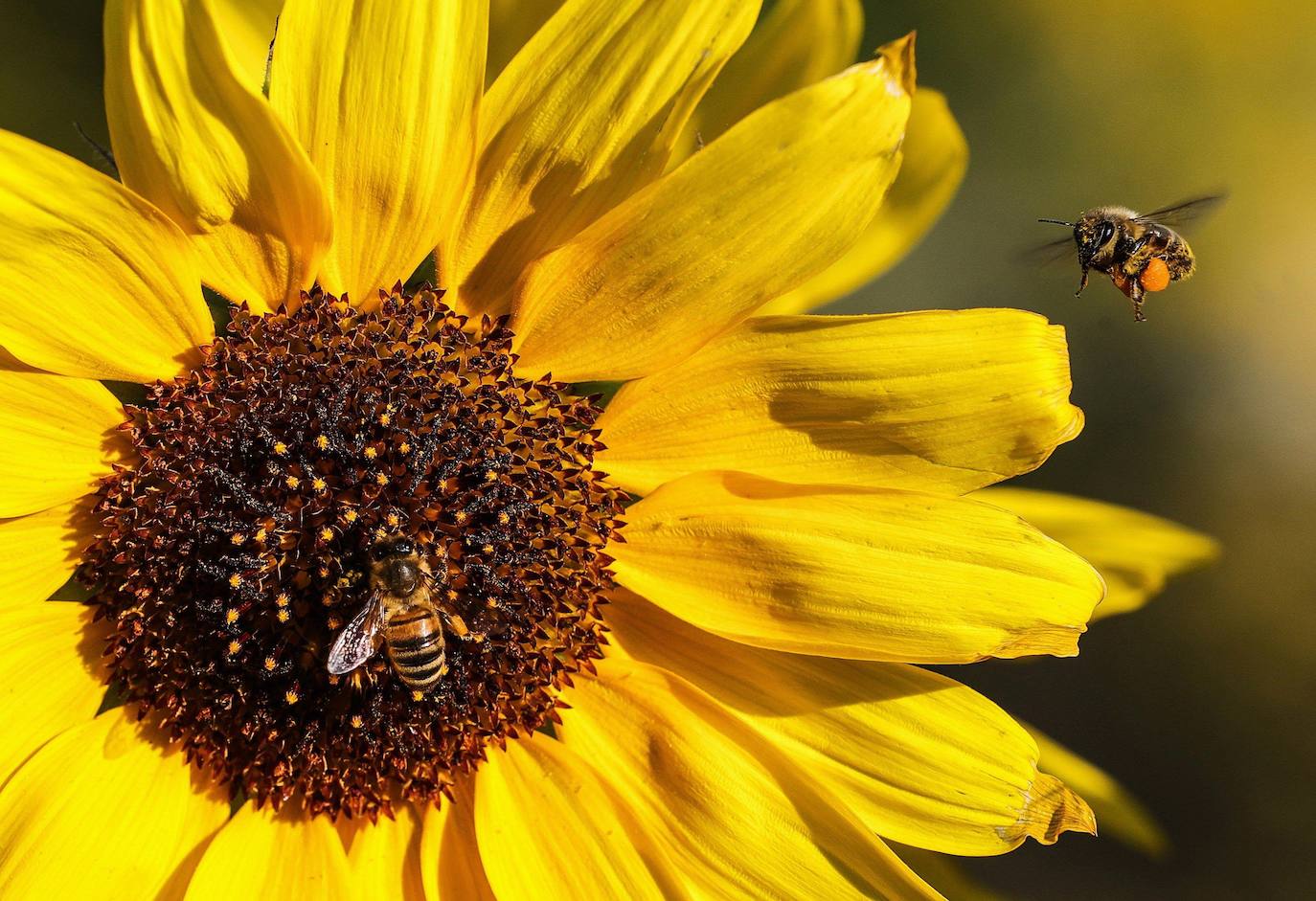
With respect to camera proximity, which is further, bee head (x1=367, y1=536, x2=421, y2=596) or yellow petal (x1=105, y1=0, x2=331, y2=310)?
bee head (x1=367, y1=536, x2=421, y2=596)

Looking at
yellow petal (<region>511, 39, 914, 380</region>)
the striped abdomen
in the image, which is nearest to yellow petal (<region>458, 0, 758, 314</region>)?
yellow petal (<region>511, 39, 914, 380</region>)

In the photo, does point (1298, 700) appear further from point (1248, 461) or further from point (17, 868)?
point (17, 868)

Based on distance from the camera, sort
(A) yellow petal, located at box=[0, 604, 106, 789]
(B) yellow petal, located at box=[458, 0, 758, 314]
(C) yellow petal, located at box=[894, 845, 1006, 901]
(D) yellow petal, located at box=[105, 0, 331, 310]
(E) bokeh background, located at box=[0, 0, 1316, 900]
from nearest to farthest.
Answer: (D) yellow petal, located at box=[105, 0, 331, 310]
(B) yellow petal, located at box=[458, 0, 758, 314]
(A) yellow petal, located at box=[0, 604, 106, 789]
(C) yellow petal, located at box=[894, 845, 1006, 901]
(E) bokeh background, located at box=[0, 0, 1316, 900]

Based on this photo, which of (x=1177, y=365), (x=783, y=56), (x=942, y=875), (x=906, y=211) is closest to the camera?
(x=783, y=56)

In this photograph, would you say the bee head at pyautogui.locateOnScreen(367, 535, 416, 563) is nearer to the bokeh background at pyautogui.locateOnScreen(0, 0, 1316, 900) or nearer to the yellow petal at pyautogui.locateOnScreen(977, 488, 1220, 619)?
the yellow petal at pyautogui.locateOnScreen(977, 488, 1220, 619)

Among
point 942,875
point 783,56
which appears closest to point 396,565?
point 783,56

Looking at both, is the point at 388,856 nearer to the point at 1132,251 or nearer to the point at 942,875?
the point at 942,875

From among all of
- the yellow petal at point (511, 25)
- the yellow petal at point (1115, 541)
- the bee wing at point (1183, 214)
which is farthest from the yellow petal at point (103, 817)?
the bee wing at point (1183, 214)
